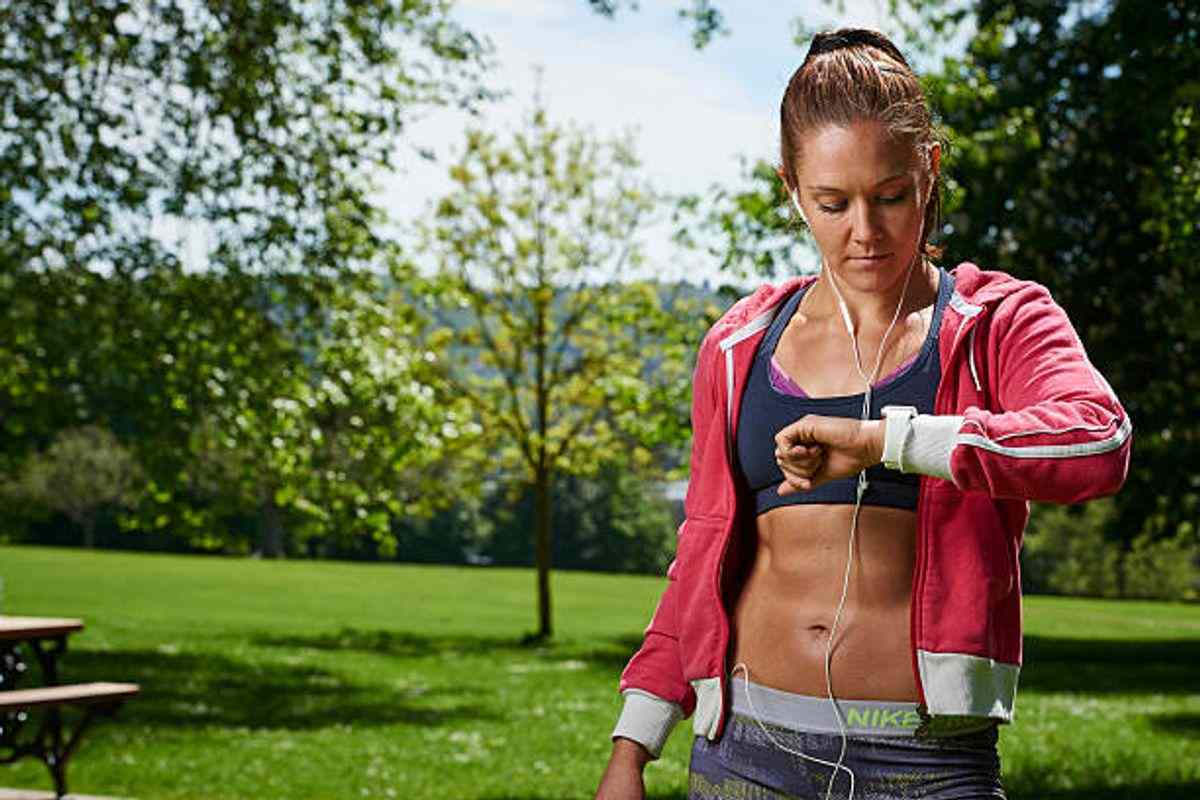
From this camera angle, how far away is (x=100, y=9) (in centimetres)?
1589

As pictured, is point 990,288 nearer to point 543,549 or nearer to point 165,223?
point 165,223

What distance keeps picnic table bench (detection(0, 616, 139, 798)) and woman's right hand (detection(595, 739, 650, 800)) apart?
786cm

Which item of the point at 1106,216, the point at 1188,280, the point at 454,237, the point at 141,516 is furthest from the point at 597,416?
the point at 141,516

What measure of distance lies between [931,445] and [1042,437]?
0.13m

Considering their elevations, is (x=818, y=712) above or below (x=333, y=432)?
below

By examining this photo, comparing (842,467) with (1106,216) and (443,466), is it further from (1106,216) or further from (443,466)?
(443,466)

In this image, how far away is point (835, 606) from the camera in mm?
2189

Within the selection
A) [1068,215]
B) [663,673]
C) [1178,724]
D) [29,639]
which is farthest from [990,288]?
[1068,215]

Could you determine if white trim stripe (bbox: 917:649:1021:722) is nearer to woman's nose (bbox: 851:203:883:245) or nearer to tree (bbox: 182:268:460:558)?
woman's nose (bbox: 851:203:883:245)

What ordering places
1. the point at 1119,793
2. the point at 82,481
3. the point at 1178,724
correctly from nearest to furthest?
the point at 1119,793 → the point at 1178,724 → the point at 82,481

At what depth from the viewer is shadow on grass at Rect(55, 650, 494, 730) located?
1612cm

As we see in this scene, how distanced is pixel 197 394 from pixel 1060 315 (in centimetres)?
1507

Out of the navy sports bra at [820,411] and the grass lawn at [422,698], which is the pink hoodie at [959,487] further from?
the grass lawn at [422,698]

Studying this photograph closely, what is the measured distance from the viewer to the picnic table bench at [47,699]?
980 centimetres
